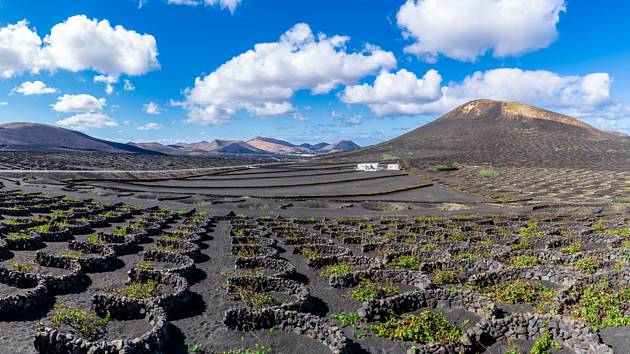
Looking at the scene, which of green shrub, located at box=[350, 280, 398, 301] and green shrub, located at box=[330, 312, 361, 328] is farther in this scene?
green shrub, located at box=[350, 280, 398, 301]

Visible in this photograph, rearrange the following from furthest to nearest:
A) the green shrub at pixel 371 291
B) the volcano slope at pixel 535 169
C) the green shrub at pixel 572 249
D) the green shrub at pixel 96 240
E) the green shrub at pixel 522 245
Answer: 1. the volcano slope at pixel 535 169
2. the green shrub at pixel 522 245
3. the green shrub at pixel 96 240
4. the green shrub at pixel 572 249
5. the green shrub at pixel 371 291

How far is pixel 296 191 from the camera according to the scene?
84812 millimetres

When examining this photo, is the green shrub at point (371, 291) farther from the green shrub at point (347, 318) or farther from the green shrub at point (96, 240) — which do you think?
the green shrub at point (96, 240)

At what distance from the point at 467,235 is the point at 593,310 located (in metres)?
20.7

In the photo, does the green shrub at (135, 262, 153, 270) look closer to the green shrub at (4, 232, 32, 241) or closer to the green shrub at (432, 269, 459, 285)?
the green shrub at (4, 232, 32, 241)

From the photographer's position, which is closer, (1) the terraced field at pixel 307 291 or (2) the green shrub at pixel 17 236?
(1) the terraced field at pixel 307 291

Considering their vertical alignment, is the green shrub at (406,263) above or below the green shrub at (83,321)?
below

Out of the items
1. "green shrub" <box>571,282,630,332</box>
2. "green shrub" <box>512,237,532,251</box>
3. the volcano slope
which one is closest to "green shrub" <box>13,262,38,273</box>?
"green shrub" <box>571,282,630,332</box>

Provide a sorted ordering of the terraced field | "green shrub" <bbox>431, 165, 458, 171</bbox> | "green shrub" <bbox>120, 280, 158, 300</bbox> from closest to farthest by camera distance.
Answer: the terraced field, "green shrub" <bbox>120, 280, 158, 300</bbox>, "green shrub" <bbox>431, 165, 458, 171</bbox>

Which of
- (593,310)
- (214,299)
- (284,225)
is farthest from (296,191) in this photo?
(593,310)

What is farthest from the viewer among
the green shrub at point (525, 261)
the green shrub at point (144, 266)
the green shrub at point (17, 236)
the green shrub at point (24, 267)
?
the green shrub at point (17, 236)

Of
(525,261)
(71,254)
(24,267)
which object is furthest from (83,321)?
(525,261)

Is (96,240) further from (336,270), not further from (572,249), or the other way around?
(572,249)

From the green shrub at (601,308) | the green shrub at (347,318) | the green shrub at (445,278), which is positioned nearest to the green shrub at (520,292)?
the green shrub at (601,308)
